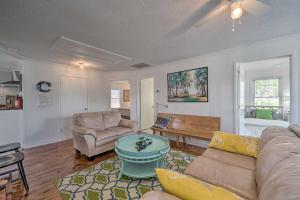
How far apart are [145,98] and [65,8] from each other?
4129mm

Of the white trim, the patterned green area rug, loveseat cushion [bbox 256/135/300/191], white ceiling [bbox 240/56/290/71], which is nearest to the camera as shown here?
loveseat cushion [bbox 256/135/300/191]

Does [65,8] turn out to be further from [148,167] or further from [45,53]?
[148,167]

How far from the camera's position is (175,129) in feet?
12.8

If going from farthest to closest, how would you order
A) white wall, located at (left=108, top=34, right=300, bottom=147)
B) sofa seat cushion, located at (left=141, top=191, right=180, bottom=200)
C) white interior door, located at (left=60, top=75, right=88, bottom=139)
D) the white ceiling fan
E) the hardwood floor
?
white interior door, located at (left=60, top=75, right=88, bottom=139) < white wall, located at (left=108, top=34, right=300, bottom=147) < the hardwood floor < the white ceiling fan < sofa seat cushion, located at (left=141, top=191, right=180, bottom=200)

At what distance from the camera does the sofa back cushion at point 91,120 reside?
11.3ft

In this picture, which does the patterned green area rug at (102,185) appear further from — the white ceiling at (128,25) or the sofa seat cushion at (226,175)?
the white ceiling at (128,25)

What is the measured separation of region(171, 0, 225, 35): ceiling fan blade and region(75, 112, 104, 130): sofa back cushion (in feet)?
8.94

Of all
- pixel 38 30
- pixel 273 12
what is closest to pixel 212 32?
pixel 273 12

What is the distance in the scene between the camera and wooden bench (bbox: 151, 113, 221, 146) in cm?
→ 338

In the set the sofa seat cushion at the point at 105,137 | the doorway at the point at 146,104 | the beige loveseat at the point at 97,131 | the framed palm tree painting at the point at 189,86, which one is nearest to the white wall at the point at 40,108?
the beige loveseat at the point at 97,131

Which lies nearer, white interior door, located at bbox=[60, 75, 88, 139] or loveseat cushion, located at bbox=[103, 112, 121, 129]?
loveseat cushion, located at bbox=[103, 112, 121, 129]

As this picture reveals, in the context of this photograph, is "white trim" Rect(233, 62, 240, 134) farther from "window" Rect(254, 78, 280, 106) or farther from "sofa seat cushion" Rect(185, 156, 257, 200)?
"window" Rect(254, 78, 280, 106)

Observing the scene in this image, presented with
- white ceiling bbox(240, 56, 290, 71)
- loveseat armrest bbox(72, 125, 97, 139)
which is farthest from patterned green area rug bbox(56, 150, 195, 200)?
white ceiling bbox(240, 56, 290, 71)

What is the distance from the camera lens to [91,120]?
140 inches
